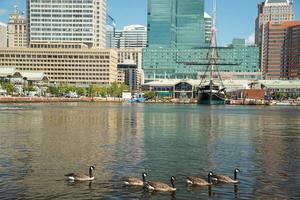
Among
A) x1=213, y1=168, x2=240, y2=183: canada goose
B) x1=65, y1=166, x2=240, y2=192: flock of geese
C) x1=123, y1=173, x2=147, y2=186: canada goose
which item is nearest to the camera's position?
x1=65, y1=166, x2=240, y2=192: flock of geese

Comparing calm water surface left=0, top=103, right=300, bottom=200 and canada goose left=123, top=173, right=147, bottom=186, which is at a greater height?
canada goose left=123, top=173, right=147, bottom=186

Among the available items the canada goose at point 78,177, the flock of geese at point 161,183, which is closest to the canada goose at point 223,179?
the flock of geese at point 161,183

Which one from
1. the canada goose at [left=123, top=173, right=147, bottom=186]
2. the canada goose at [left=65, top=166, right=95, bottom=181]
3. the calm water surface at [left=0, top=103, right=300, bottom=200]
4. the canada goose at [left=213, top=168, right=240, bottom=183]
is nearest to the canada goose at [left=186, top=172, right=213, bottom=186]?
the calm water surface at [left=0, top=103, right=300, bottom=200]

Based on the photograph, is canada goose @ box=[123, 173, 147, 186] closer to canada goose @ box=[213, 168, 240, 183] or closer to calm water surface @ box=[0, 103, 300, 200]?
calm water surface @ box=[0, 103, 300, 200]

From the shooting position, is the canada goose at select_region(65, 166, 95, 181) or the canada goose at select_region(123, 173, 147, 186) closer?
the canada goose at select_region(123, 173, 147, 186)

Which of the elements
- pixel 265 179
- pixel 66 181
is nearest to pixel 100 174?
pixel 66 181

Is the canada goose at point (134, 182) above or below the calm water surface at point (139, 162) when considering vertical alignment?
above

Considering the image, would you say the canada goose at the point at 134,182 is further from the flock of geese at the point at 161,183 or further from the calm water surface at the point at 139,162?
the calm water surface at the point at 139,162

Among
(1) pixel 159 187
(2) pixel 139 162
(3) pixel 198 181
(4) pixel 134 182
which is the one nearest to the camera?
(1) pixel 159 187

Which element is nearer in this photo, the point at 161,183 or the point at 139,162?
the point at 161,183

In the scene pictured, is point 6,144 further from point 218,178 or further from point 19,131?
point 218,178

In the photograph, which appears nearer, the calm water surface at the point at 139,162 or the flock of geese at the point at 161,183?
the calm water surface at the point at 139,162

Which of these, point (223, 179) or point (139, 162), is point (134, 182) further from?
point (139, 162)

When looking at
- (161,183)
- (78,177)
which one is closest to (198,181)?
(161,183)
